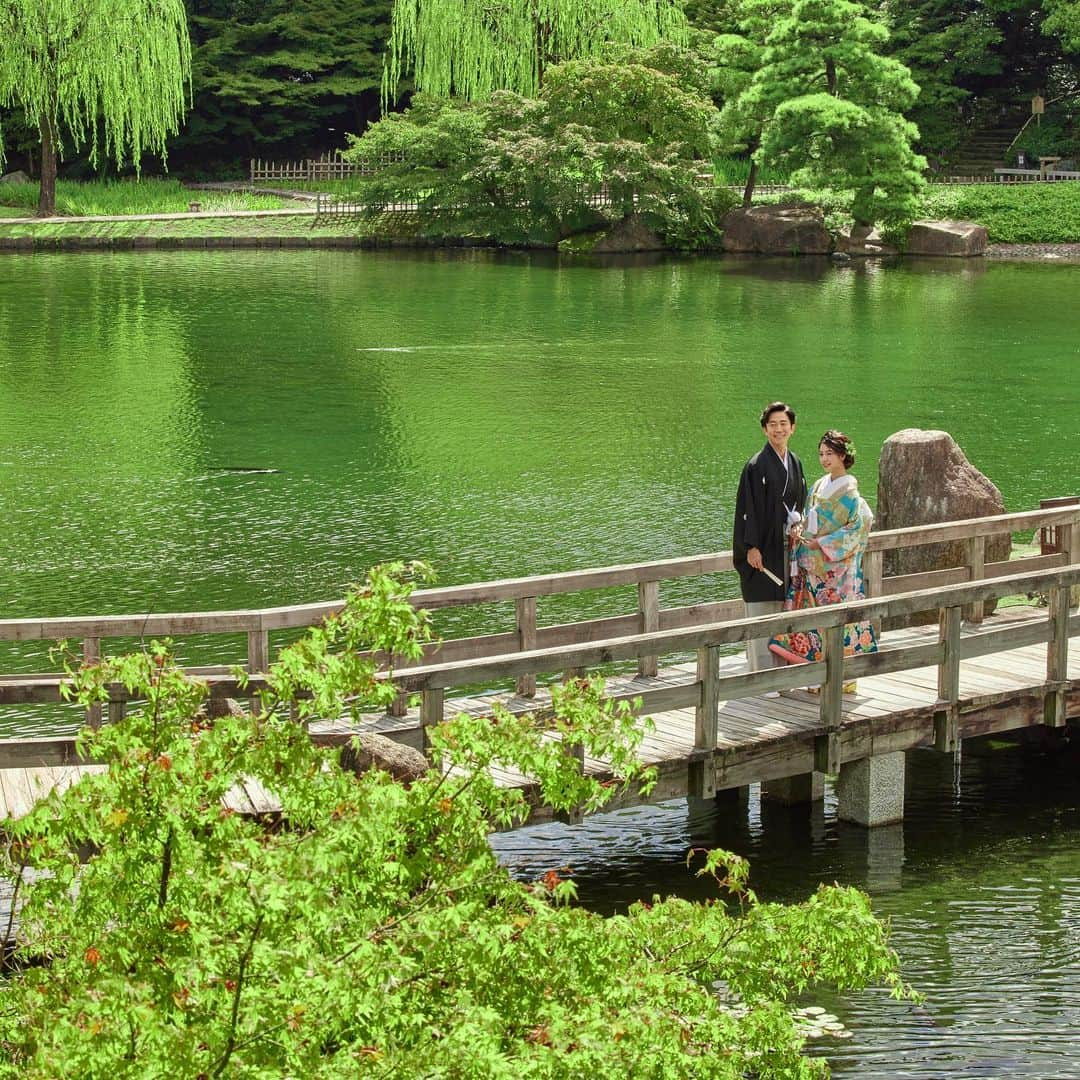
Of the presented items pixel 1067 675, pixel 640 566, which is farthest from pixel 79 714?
pixel 1067 675

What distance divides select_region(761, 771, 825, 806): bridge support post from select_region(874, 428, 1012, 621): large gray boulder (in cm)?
286

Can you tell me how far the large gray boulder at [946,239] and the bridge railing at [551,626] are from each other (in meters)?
37.6

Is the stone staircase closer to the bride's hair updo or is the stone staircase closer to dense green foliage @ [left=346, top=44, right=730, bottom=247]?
dense green foliage @ [left=346, top=44, right=730, bottom=247]

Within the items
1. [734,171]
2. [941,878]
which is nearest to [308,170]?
[734,171]

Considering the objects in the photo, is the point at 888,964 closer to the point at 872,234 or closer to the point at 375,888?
the point at 375,888

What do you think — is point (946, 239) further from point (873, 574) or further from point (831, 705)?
point (831, 705)

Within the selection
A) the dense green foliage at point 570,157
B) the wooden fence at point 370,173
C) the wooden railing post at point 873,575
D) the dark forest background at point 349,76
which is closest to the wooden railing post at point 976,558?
the wooden railing post at point 873,575

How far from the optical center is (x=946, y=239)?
162 feet

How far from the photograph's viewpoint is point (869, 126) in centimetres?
4928

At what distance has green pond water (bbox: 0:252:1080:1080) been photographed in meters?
9.88

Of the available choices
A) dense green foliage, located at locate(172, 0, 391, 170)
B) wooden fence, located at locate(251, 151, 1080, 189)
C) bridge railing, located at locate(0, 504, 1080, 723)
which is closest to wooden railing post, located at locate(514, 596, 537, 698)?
bridge railing, located at locate(0, 504, 1080, 723)

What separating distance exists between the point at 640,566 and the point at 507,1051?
5971mm

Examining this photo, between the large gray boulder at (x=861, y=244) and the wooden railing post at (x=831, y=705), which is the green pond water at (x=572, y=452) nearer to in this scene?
the wooden railing post at (x=831, y=705)

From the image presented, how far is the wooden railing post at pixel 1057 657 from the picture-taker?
1060cm
